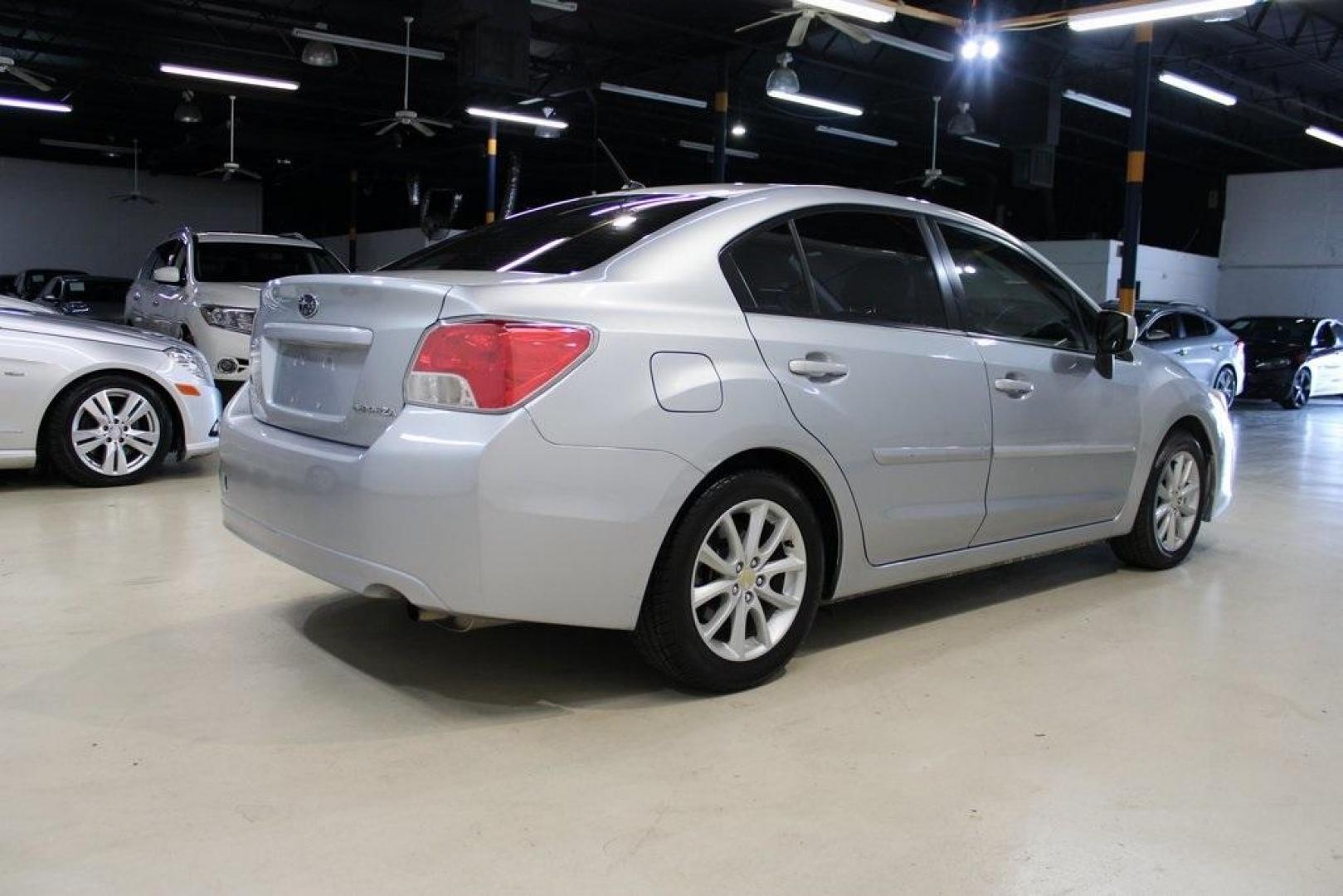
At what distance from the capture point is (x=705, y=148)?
872 inches

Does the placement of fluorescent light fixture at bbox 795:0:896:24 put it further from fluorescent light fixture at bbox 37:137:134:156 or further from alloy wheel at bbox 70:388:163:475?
fluorescent light fixture at bbox 37:137:134:156

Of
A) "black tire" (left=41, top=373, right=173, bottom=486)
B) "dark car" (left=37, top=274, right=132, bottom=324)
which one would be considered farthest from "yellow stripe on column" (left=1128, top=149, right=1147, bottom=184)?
"dark car" (left=37, top=274, right=132, bottom=324)

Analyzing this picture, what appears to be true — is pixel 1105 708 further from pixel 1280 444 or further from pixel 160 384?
pixel 1280 444

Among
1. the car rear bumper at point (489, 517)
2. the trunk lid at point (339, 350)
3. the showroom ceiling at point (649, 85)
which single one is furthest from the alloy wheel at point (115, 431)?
the showroom ceiling at point (649, 85)

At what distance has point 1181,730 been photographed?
2.66 meters

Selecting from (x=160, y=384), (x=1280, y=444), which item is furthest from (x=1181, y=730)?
(x=1280, y=444)

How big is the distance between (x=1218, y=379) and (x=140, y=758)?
1291 centimetres

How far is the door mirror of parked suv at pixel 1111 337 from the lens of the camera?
373cm

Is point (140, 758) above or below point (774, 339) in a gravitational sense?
below

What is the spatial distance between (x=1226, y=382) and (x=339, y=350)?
12648 millimetres

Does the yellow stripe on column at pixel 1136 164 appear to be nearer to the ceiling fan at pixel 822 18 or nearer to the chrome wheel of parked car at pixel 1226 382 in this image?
the ceiling fan at pixel 822 18

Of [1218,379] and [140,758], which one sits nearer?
[140,758]

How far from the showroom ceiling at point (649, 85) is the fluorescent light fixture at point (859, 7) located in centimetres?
329

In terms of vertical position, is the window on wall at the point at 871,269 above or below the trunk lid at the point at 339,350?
above
